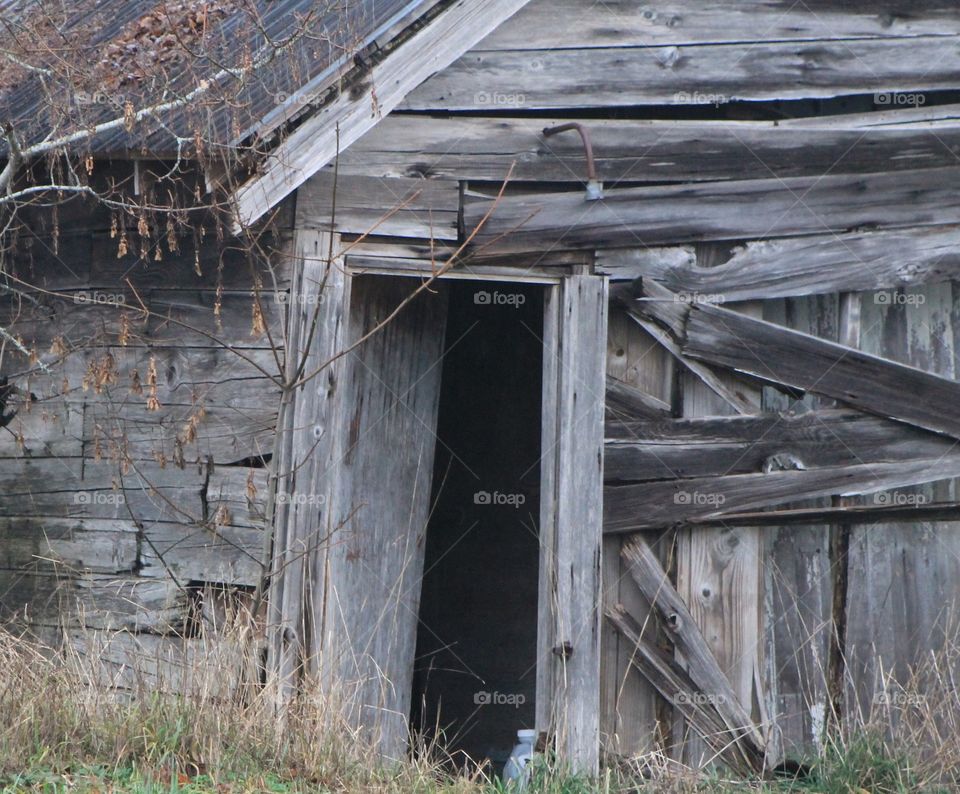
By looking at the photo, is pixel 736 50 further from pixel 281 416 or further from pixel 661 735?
pixel 661 735

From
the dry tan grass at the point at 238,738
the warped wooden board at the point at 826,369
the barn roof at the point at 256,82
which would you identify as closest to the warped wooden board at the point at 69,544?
the dry tan grass at the point at 238,738

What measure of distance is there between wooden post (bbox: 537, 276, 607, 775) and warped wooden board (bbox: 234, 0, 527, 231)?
48.1 inches

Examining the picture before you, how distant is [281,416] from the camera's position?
5324 mm

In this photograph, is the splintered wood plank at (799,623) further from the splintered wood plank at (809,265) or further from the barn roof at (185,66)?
the barn roof at (185,66)

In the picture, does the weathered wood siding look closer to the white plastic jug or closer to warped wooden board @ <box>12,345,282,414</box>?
warped wooden board @ <box>12,345,282,414</box>

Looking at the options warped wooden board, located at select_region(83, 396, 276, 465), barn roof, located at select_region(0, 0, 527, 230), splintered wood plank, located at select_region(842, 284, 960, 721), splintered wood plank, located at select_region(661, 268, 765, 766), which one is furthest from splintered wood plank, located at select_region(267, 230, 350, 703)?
splintered wood plank, located at select_region(842, 284, 960, 721)

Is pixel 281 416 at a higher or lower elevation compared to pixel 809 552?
higher

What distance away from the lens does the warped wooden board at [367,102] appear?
5359mm

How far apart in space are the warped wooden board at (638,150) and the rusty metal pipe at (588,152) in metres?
0.05

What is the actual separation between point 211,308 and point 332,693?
206 centimetres

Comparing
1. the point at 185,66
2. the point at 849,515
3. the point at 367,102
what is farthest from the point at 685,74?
the point at 185,66

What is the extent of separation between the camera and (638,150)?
590 centimetres

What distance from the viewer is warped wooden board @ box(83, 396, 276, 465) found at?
5.72 metres

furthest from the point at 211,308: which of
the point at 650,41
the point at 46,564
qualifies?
the point at 650,41
